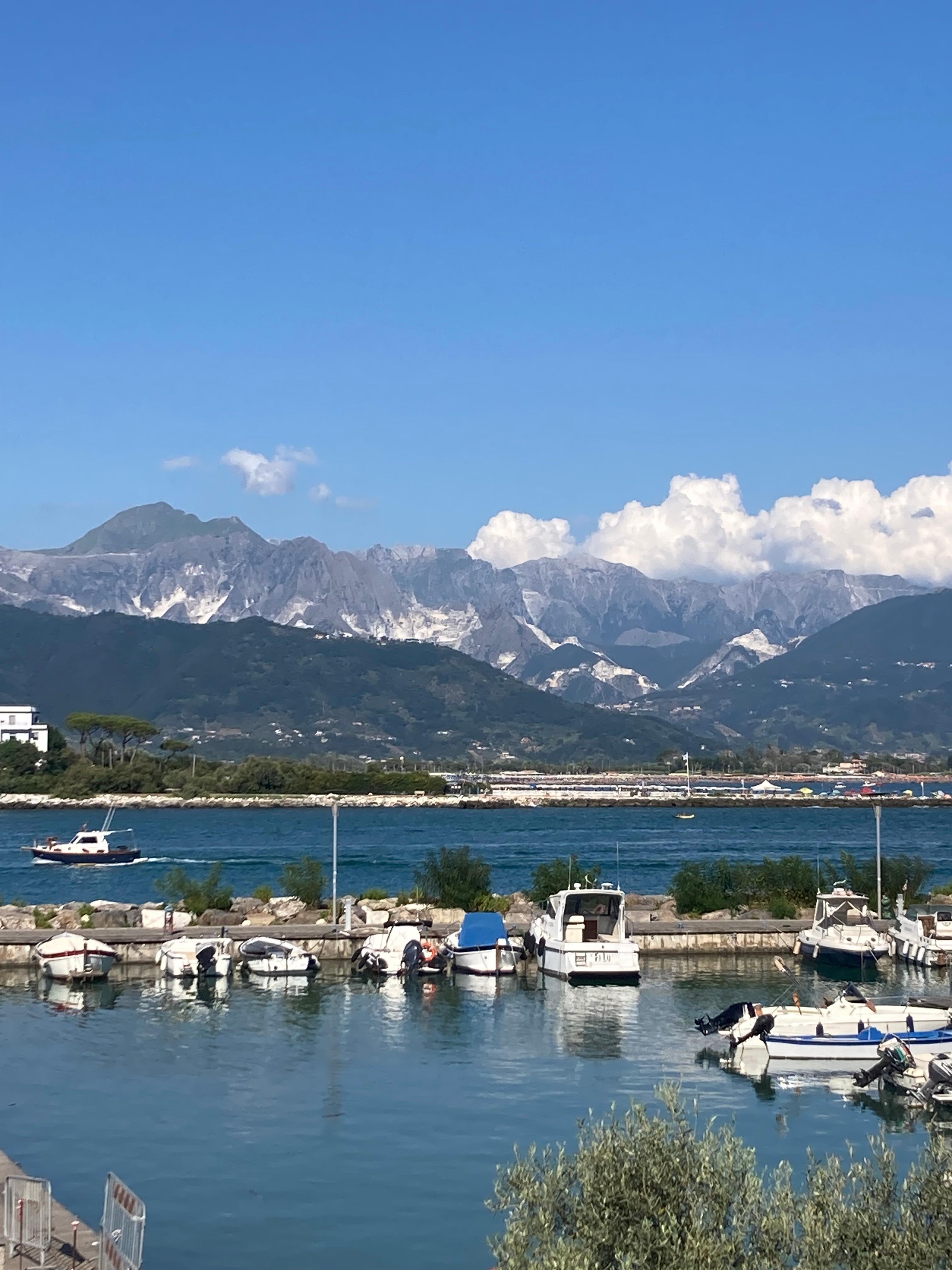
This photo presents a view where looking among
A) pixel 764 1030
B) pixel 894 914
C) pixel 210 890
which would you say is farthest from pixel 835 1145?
pixel 210 890

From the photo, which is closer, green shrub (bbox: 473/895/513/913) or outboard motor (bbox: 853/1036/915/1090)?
outboard motor (bbox: 853/1036/915/1090)

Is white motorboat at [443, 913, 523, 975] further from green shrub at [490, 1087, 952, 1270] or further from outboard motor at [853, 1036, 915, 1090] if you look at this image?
green shrub at [490, 1087, 952, 1270]

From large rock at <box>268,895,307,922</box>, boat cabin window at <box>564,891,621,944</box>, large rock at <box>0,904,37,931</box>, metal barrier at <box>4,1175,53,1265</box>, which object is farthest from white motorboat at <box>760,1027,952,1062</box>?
large rock at <box>0,904,37,931</box>

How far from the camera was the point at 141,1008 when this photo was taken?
3509cm

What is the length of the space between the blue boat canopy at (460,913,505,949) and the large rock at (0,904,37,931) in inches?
583

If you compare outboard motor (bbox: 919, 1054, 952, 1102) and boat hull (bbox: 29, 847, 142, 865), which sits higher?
outboard motor (bbox: 919, 1054, 952, 1102)

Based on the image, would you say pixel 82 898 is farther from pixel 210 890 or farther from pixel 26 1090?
pixel 26 1090

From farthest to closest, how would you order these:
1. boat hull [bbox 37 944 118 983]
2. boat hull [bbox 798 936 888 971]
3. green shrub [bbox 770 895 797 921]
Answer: green shrub [bbox 770 895 797 921]
boat hull [bbox 798 936 888 971]
boat hull [bbox 37 944 118 983]

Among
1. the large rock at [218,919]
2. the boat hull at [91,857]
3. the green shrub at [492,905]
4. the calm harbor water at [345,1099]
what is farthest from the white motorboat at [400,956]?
the boat hull at [91,857]

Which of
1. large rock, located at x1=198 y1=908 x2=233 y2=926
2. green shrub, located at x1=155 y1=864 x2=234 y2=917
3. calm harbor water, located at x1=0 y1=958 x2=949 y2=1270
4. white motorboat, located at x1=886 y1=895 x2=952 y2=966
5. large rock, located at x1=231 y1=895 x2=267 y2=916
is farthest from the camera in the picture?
large rock, located at x1=231 y1=895 x2=267 y2=916

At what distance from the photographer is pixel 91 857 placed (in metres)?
98.2

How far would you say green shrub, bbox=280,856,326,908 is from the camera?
50719 millimetres

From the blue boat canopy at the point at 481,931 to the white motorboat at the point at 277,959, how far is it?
4483 millimetres

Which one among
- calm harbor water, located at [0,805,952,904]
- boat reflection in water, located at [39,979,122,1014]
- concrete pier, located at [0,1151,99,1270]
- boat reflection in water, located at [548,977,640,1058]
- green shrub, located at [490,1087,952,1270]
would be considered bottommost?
calm harbor water, located at [0,805,952,904]
